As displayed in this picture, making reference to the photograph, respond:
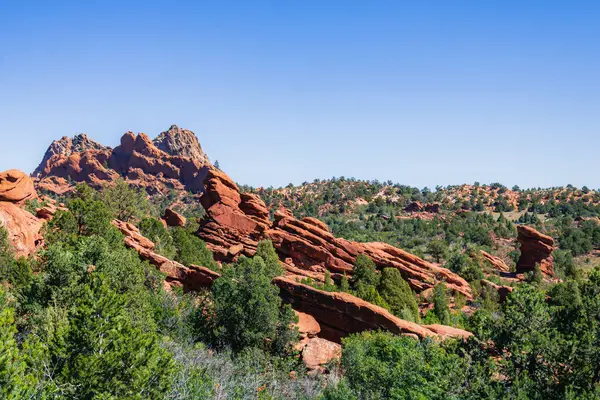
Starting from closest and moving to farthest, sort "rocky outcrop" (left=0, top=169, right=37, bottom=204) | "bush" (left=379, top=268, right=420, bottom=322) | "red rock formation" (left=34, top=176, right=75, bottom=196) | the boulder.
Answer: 1. the boulder
2. "rocky outcrop" (left=0, top=169, right=37, bottom=204)
3. "bush" (left=379, top=268, right=420, bottom=322)
4. "red rock formation" (left=34, top=176, right=75, bottom=196)

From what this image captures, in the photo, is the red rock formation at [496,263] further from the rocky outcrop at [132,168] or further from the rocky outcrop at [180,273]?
the rocky outcrop at [132,168]

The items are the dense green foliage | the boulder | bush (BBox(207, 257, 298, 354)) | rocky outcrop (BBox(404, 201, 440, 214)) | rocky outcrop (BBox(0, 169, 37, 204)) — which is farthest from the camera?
rocky outcrop (BBox(404, 201, 440, 214))

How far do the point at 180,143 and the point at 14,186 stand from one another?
131 meters

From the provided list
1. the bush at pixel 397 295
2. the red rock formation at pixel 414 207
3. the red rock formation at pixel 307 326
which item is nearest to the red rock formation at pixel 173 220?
the bush at pixel 397 295

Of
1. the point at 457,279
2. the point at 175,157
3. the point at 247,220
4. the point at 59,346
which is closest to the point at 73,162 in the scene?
the point at 175,157

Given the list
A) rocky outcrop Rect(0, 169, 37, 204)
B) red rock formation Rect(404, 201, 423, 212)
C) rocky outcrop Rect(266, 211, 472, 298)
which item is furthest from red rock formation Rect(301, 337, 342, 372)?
red rock formation Rect(404, 201, 423, 212)

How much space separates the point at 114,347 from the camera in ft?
48.5

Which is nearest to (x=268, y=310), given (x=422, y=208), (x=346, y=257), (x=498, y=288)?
(x=346, y=257)

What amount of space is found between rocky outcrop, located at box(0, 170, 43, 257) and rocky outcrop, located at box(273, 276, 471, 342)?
71.3ft

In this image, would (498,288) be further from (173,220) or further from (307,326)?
(173,220)

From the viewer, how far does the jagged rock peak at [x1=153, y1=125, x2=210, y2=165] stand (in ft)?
555

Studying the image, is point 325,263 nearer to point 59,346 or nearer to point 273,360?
point 273,360

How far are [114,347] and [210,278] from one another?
26216 millimetres

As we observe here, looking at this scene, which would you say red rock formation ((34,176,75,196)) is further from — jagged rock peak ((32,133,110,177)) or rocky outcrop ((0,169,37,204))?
rocky outcrop ((0,169,37,204))
